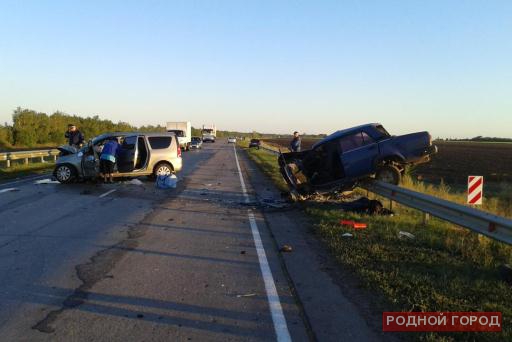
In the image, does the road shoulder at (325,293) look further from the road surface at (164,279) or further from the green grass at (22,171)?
the green grass at (22,171)

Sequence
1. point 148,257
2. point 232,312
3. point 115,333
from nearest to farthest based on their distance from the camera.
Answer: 1. point 115,333
2. point 232,312
3. point 148,257

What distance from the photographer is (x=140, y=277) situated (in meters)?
5.72

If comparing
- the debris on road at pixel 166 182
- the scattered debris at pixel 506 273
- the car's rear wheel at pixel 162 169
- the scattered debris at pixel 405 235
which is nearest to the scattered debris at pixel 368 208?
the scattered debris at pixel 405 235

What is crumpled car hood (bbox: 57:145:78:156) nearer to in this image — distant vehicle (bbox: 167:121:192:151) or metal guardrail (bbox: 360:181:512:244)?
metal guardrail (bbox: 360:181:512:244)

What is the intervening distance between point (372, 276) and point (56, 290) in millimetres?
3742

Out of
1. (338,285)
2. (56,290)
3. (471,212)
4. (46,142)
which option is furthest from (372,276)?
(46,142)

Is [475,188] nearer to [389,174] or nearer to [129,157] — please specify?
[389,174]

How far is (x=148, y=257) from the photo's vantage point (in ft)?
22.1

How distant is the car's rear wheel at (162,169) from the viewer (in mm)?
17578

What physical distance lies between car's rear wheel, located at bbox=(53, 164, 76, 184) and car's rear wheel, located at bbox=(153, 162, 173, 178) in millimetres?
2898

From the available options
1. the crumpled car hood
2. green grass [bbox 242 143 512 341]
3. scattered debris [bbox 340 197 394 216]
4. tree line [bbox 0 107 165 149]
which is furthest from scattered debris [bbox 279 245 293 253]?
tree line [bbox 0 107 165 149]

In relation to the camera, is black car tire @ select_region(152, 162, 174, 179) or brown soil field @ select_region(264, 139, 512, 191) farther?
brown soil field @ select_region(264, 139, 512, 191)

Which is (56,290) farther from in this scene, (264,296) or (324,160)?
(324,160)

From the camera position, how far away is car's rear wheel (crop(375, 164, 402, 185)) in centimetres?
1220
